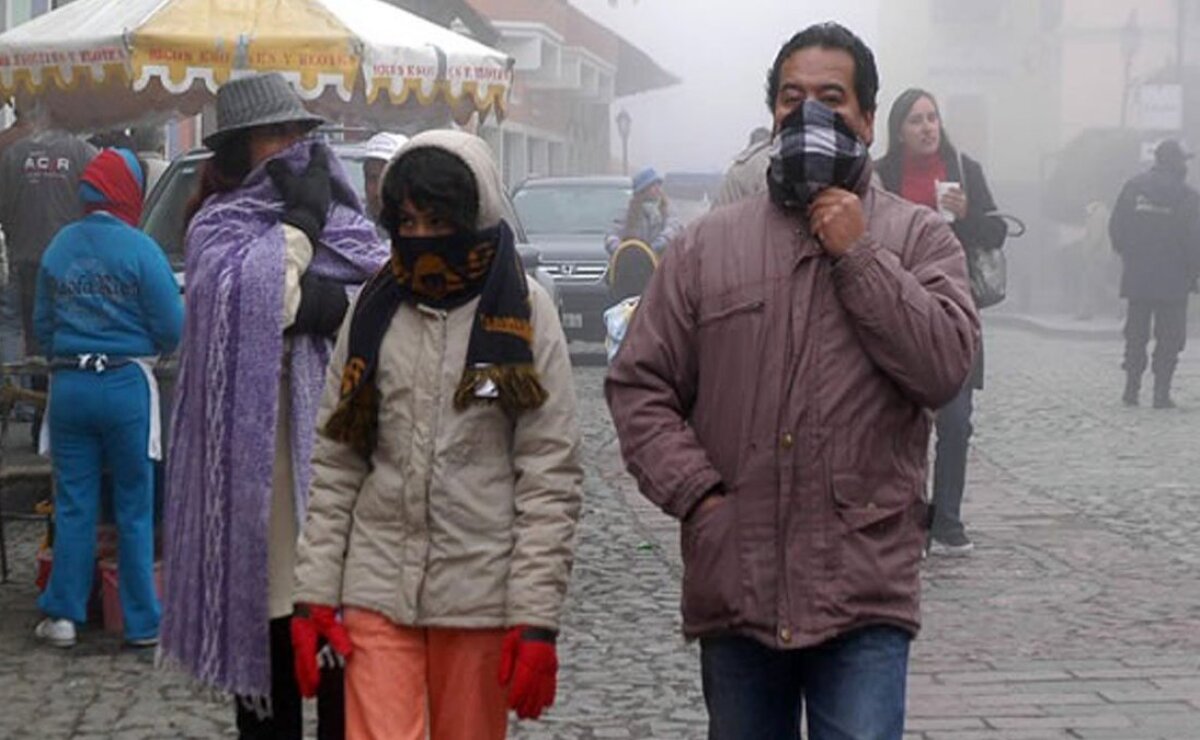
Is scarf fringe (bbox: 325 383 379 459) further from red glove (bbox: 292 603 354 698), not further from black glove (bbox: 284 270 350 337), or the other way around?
black glove (bbox: 284 270 350 337)

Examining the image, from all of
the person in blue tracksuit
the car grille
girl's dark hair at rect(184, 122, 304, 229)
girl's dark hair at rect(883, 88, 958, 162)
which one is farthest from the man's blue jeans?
the car grille

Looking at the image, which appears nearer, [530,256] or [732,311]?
[732,311]

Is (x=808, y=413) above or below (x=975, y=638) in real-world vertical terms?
above

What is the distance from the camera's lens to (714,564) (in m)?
4.00

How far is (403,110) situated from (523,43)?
26.6 meters

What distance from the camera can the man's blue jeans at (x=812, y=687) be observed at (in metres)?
3.97

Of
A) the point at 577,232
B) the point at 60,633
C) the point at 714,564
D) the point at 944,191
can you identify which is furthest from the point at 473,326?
the point at 577,232

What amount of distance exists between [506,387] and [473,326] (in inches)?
5.7

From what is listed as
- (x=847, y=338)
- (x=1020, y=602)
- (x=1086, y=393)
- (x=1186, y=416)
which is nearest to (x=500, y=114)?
(x=1020, y=602)

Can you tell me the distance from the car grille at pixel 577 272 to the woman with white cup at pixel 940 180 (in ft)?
42.8

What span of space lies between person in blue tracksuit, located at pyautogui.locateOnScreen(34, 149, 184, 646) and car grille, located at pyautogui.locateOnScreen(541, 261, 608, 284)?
1472 cm

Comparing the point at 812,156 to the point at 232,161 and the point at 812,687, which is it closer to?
the point at 812,687

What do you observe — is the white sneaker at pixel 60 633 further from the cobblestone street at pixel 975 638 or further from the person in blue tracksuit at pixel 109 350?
the person in blue tracksuit at pixel 109 350

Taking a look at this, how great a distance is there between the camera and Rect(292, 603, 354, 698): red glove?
14.6 feet
